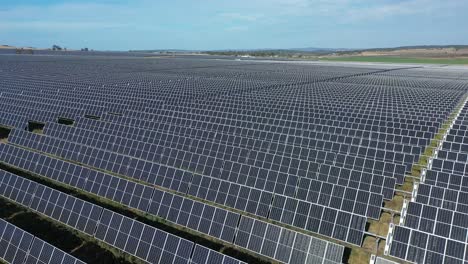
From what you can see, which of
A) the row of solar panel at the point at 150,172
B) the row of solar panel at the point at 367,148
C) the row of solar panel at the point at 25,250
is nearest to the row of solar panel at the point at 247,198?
the row of solar panel at the point at 150,172

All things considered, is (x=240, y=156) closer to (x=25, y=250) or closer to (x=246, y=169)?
(x=246, y=169)

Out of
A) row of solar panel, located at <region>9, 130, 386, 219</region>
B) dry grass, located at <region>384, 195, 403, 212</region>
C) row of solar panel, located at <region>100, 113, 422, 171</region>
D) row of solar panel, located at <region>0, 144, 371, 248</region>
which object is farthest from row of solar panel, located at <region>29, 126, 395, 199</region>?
row of solar panel, located at <region>100, 113, 422, 171</region>

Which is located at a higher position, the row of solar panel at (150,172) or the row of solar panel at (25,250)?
the row of solar panel at (150,172)

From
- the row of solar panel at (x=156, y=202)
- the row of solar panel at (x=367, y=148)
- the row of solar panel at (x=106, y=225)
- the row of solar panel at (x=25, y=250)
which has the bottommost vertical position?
the row of solar panel at (x=25, y=250)

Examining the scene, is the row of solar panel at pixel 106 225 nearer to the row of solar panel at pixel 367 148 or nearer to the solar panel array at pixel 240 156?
the solar panel array at pixel 240 156

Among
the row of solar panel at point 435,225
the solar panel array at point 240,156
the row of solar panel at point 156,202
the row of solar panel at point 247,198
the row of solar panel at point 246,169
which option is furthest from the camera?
the row of solar panel at point 246,169

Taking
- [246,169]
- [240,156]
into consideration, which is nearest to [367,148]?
[240,156]
